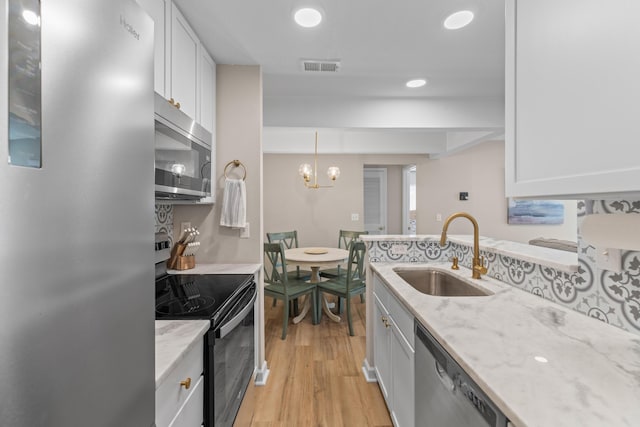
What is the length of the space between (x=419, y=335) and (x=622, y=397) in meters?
0.61

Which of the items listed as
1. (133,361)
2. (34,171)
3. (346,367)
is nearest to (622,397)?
(133,361)

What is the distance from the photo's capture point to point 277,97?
2.75m

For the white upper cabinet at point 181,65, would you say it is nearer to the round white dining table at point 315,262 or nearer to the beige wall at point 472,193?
the round white dining table at point 315,262

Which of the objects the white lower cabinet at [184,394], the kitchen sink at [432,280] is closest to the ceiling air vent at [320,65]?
the kitchen sink at [432,280]

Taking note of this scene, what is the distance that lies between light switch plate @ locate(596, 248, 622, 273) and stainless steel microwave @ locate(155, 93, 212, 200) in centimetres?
171

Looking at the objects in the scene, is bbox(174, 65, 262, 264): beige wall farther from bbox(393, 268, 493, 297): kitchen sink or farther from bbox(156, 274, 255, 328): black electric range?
bbox(393, 268, 493, 297): kitchen sink

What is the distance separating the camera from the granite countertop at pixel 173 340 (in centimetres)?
82

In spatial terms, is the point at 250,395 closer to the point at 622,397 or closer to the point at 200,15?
the point at 622,397

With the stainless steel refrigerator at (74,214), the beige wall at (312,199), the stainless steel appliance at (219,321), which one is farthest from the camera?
the beige wall at (312,199)

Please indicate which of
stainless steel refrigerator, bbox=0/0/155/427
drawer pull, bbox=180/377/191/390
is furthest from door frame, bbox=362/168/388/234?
stainless steel refrigerator, bbox=0/0/155/427

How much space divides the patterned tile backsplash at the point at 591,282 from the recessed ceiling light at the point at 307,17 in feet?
5.17

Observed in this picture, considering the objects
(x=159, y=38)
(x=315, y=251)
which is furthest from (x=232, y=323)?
(x=315, y=251)

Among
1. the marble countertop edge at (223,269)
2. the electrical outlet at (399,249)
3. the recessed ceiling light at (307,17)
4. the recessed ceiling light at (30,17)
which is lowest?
the marble countertop edge at (223,269)

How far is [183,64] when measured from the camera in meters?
1.60
